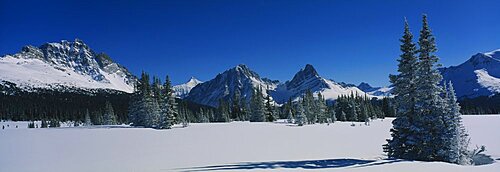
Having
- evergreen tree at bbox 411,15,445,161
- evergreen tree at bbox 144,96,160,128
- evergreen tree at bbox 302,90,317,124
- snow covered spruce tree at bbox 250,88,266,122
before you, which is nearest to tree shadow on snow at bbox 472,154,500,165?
evergreen tree at bbox 411,15,445,161

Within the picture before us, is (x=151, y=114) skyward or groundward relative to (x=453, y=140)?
skyward

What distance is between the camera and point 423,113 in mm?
19609

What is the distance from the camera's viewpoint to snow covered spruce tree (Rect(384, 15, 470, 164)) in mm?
18688

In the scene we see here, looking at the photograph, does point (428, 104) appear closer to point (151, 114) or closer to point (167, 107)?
point (167, 107)

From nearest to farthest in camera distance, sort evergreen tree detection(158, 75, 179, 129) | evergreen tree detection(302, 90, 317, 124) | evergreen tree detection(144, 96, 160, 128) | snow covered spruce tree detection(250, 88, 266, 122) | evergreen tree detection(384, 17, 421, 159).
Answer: evergreen tree detection(384, 17, 421, 159) → evergreen tree detection(158, 75, 179, 129) → evergreen tree detection(144, 96, 160, 128) → evergreen tree detection(302, 90, 317, 124) → snow covered spruce tree detection(250, 88, 266, 122)

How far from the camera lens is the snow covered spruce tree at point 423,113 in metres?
18.7

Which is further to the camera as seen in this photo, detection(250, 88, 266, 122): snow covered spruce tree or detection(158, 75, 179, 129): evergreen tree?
detection(250, 88, 266, 122): snow covered spruce tree

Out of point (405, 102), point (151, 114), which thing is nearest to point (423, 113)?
point (405, 102)

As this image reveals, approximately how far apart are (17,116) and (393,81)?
15571 centimetres

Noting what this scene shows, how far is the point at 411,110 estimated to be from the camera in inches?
786

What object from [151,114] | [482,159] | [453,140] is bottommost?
[482,159]

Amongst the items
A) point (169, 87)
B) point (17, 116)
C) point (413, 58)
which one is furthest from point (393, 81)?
point (17, 116)

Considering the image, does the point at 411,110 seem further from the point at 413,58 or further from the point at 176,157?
the point at 176,157

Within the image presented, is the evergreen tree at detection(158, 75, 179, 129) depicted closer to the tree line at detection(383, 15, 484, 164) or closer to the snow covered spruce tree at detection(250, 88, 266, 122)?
the snow covered spruce tree at detection(250, 88, 266, 122)
